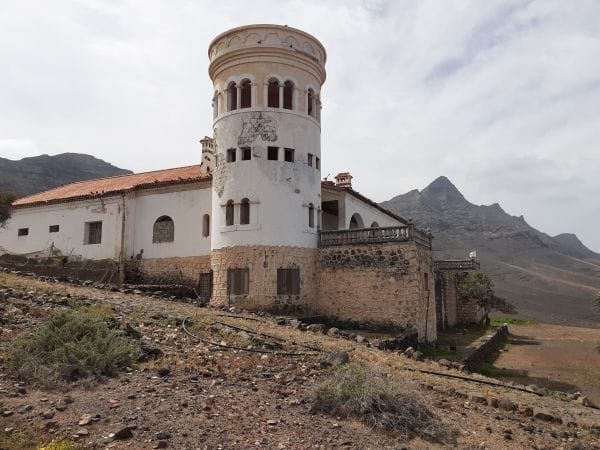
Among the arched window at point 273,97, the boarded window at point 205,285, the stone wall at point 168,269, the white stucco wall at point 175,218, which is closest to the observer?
the arched window at point 273,97

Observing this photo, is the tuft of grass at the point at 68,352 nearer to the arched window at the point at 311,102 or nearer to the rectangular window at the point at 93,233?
the arched window at the point at 311,102

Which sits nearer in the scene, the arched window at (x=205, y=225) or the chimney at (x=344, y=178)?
the arched window at (x=205, y=225)

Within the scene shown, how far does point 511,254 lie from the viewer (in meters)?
94.5

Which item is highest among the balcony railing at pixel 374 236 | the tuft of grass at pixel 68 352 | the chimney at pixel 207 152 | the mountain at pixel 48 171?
the mountain at pixel 48 171

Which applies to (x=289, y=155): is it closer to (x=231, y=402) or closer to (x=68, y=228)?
(x=68, y=228)

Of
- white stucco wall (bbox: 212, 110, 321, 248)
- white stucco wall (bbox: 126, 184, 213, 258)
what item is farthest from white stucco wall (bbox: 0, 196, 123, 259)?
white stucco wall (bbox: 212, 110, 321, 248)

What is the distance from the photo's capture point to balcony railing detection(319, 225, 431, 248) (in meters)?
20.1

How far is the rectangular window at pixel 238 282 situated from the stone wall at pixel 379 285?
3.26m

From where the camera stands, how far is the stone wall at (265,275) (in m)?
20.8

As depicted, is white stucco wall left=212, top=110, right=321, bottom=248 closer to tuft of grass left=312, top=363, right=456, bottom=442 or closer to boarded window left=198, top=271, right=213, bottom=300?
boarded window left=198, top=271, right=213, bottom=300

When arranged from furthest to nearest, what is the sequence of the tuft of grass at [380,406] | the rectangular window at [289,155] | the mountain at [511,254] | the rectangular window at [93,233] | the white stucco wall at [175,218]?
the mountain at [511,254]
the rectangular window at [93,233]
the white stucco wall at [175,218]
the rectangular window at [289,155]
the tuft of grass at [380,406]

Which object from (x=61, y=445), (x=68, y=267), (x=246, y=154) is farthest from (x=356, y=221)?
(x=61, y=445)

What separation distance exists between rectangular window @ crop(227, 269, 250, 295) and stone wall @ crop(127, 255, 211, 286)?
9.30ft

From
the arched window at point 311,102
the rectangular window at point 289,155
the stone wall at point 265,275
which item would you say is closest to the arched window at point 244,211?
the stone wall at point 265,275
